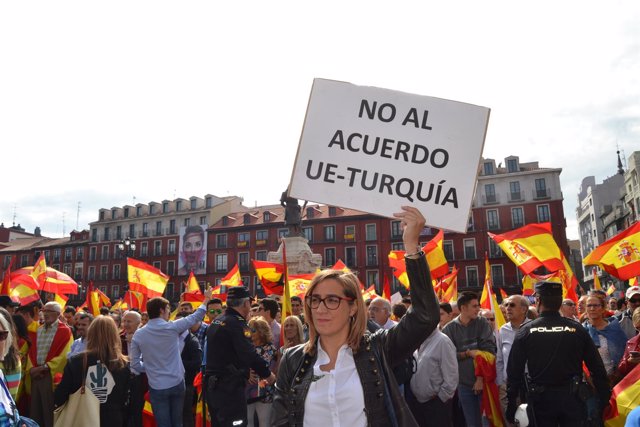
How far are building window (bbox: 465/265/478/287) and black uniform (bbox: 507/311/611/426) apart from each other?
138ft

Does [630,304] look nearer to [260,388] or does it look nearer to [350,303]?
[260,388]

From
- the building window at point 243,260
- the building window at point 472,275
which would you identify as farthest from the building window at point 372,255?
the building window at point 243,260

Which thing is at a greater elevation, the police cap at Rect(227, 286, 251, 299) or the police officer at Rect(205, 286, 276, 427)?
the police cap at Rect(227, 286, 251, 299)

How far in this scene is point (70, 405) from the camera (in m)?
4.39

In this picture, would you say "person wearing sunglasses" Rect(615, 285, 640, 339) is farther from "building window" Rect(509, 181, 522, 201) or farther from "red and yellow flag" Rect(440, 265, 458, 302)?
"building window" Rect(509, 181, 522, 201)

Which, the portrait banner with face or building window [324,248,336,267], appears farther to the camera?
the portrait banner with face

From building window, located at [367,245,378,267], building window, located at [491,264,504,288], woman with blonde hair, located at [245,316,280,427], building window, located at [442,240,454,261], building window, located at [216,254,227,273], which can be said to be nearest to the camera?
woman with blonde hair, located at [245,316,280,427]

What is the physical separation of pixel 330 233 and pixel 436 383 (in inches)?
1813

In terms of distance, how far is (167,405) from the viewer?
5.88 m

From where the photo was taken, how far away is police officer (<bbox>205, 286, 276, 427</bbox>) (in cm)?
491

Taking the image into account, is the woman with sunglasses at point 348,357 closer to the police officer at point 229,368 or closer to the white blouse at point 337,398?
the white blouse at point 337,398

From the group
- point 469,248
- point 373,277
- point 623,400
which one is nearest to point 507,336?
point 623,400

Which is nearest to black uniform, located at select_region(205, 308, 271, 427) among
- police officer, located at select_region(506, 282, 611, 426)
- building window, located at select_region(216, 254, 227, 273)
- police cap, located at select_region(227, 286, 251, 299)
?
police cap, located at select_region(227, 286, 251, 299)

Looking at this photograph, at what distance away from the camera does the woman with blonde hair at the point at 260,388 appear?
5.55 meters
